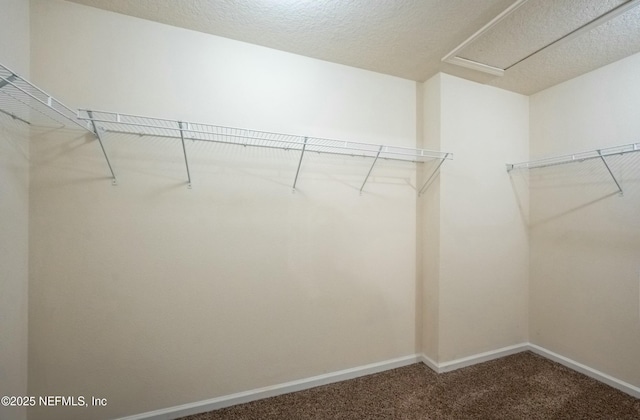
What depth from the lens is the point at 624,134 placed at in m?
1.89

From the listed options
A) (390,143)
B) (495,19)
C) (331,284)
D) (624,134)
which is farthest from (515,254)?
(495,19)

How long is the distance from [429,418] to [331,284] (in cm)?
101

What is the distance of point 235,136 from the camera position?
170cm

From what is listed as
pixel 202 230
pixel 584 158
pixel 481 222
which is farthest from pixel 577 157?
pixel 202 230

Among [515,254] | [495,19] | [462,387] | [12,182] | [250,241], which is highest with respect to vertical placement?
[495,19]

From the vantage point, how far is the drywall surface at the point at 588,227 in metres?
1.85

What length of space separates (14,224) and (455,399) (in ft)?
9.19

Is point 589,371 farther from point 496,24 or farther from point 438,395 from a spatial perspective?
point 496,24

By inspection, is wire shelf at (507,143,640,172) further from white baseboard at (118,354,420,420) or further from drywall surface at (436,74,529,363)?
white baseboard at (118,354,420,420)

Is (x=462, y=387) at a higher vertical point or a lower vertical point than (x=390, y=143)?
lower

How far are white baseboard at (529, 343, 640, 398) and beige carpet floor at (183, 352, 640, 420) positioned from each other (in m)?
0.05

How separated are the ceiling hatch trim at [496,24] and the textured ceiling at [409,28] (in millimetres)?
31

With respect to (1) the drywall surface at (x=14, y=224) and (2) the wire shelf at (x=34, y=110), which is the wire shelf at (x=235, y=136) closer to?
(2) the wire shelf at (x=34, y=110)

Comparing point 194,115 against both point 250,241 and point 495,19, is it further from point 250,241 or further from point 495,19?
point 495,19
